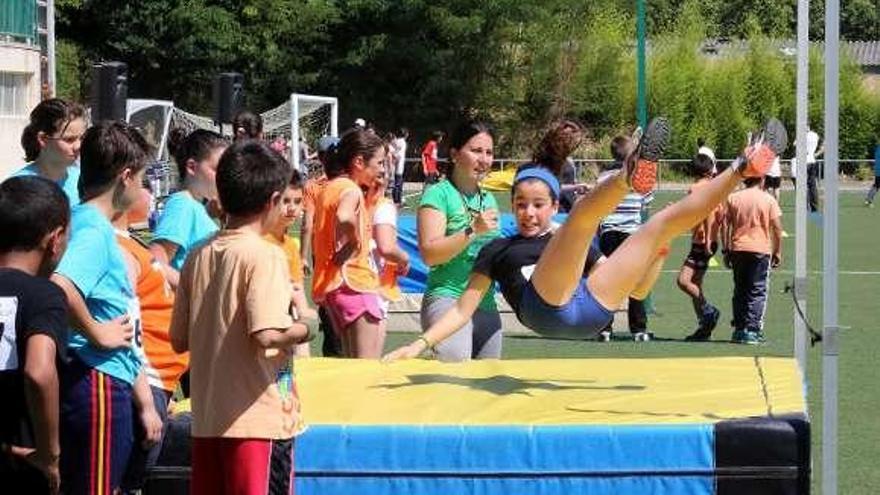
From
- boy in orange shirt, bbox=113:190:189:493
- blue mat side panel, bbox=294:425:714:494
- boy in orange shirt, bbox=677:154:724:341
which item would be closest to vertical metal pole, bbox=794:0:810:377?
blue mat side panel, bbox=294:425:714:494

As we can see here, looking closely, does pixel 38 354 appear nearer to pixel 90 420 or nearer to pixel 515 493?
pixel 90 420

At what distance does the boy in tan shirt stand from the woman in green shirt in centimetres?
260

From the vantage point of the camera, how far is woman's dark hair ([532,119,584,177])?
7.81 meters

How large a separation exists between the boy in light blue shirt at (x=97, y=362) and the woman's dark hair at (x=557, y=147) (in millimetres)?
2758

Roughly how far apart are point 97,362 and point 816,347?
7610mm

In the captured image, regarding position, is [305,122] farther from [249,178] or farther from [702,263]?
[249,178]

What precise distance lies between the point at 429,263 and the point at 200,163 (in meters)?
1.23

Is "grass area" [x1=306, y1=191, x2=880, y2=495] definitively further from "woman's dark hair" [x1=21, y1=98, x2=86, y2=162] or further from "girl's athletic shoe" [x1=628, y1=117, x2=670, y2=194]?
"woman's dark hair" [x1=21, y1=98, x2=86, y2=162]

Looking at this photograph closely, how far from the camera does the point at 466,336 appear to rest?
7.96 m

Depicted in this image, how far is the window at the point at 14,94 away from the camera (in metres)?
30.8

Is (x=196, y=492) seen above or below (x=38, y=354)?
below

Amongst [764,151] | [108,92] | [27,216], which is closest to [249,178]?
[27,216]

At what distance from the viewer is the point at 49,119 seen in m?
6.88

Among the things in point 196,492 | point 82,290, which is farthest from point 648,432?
point 82,290
